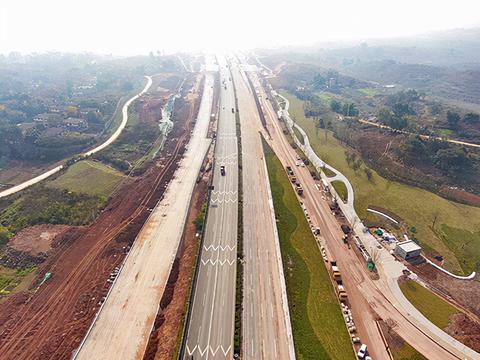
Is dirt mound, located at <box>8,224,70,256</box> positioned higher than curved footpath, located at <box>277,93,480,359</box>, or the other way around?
dirt mound, located at <box>8,224,70,256</box>

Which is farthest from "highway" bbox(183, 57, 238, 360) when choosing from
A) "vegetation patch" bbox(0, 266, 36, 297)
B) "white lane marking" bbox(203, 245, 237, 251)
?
"vegetation patch" bbox(0, 266, 36, 297)

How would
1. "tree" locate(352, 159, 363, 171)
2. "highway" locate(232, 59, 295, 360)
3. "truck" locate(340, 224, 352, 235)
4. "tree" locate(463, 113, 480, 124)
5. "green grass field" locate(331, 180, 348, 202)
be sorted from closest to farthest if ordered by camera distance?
"highway" locate(232, 59, 295, 360) → "truck" locate(340, 224, 352, 235) → "green grass field" locate(331, 180, 348, 202) → "tree" locate(352, 159, 363, 171) → "tree" locate(463, 113, 480, 124)

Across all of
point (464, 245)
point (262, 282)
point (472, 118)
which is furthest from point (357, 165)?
point (262, 282)

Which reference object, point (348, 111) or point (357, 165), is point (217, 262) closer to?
point (357, 165)

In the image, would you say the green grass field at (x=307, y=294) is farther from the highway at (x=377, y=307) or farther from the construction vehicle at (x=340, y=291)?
the highway at (x=377, y=307)

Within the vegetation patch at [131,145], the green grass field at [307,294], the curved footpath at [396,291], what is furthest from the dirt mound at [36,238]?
the curved footpath at [396,291]

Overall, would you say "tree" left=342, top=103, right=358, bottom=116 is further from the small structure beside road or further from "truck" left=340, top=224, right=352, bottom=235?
the small structure beside road

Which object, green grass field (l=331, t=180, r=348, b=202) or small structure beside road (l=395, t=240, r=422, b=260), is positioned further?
green grass field (l=331, t=180, r=348, b=202)
